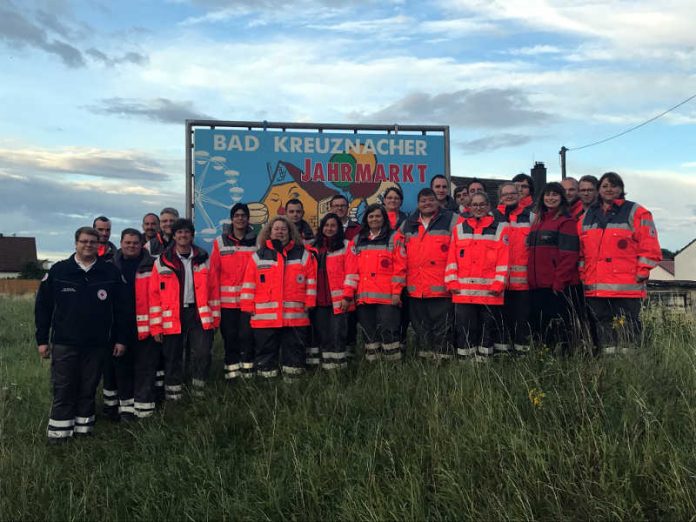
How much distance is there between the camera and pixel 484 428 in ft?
13.9

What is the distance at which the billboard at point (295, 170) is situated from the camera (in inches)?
359

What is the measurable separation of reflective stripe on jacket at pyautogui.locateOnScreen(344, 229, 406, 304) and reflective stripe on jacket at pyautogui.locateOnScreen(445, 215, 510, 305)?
2.16 feet

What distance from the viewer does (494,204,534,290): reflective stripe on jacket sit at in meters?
6.49

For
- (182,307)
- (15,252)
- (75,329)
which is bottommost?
(75,329)

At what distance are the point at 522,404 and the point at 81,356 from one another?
14.0 feet

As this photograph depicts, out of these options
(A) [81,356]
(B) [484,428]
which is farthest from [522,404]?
(A) [81,356]

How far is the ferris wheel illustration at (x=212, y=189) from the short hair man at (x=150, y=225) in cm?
124

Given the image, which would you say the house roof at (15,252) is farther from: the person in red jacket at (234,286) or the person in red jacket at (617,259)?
the person in red jacket at (617,259)

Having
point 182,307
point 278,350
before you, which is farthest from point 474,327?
point 182,307

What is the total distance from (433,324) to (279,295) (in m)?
1.75

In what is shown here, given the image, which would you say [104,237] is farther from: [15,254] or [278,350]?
[15,254]

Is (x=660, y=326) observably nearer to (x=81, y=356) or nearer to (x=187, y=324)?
(x=187, y=324)

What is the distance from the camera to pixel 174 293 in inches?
254

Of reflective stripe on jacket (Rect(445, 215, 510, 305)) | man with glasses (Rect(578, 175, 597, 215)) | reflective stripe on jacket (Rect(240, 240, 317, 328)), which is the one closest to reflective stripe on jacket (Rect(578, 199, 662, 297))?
man with glasses (Rect(578, 175, 597, 215))
